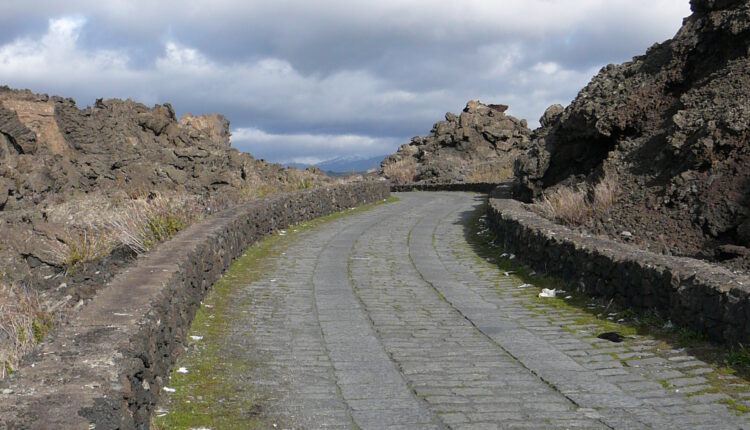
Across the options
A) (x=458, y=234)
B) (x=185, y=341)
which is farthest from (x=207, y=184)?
(x=185, y=341)

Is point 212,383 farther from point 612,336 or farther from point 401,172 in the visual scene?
point 401,172

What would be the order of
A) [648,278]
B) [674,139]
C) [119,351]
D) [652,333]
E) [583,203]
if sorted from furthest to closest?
[583,203]
[674,139]
[648,278]
[652,333]
[119,351]

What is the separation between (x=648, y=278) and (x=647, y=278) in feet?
0.08

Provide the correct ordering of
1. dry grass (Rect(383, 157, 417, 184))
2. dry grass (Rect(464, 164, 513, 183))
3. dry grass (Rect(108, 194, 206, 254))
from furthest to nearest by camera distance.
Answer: dry grass (Rect(383, 157, 417, 184)) < dry grass (Rect(464, 164, 513, 183)) < dry grass (Rect(108, 194, 206, 254))

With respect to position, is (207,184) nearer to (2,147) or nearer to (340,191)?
(340,191)

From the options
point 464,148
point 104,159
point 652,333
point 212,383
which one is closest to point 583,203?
point 652,333

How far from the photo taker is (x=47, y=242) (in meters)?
13.8

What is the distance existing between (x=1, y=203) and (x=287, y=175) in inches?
403

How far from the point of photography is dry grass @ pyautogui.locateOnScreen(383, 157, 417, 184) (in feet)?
133

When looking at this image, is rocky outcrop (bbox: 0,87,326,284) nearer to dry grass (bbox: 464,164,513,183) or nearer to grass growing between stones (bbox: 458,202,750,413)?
dry grass (bbox: 464,164,513,183)

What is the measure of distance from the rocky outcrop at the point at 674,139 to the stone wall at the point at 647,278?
1669mm

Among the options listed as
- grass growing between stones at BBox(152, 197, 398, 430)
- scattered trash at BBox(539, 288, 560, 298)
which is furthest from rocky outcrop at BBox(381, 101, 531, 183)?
grass growing between stones at BBox(152, 197, 398, 430)

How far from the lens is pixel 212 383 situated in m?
6.19

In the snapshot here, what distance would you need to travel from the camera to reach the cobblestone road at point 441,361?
5402mm
